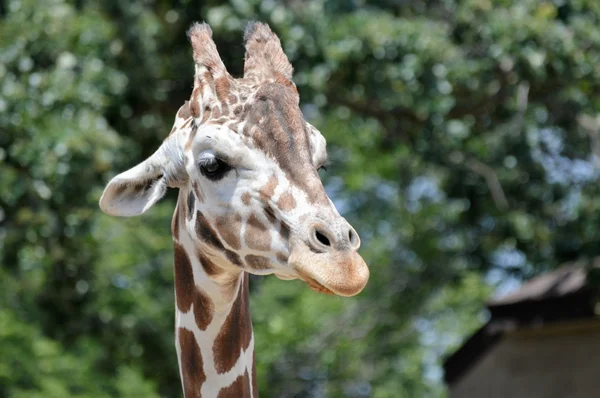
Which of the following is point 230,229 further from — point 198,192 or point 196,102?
point 196,102

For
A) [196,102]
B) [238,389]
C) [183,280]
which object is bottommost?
[238,389]

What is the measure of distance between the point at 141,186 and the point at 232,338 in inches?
22.4

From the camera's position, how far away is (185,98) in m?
9.66

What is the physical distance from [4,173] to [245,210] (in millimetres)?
4534

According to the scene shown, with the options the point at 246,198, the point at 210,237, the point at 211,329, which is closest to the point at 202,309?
the point at 211,329

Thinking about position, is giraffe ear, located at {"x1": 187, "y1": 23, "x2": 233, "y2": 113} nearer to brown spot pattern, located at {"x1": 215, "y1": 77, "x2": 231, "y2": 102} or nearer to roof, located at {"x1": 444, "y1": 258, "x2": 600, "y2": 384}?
brown spot pattern, located at {"x1": 215, "y1": 77, "x2": 231, "y2": 102}

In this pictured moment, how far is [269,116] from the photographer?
10.9 ft

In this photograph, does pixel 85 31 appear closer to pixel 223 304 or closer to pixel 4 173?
pixel 4 173

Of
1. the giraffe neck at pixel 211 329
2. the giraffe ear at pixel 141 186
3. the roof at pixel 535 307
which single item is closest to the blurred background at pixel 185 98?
the roof at pixel 535 307

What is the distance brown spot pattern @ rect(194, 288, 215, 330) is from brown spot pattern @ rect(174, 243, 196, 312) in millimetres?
27

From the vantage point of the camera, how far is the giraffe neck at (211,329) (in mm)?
3629

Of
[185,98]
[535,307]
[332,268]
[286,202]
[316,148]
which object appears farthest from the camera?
[535,307]

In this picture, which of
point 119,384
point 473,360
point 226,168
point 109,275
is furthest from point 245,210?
point 473,360

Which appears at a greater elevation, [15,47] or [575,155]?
[15,47]
